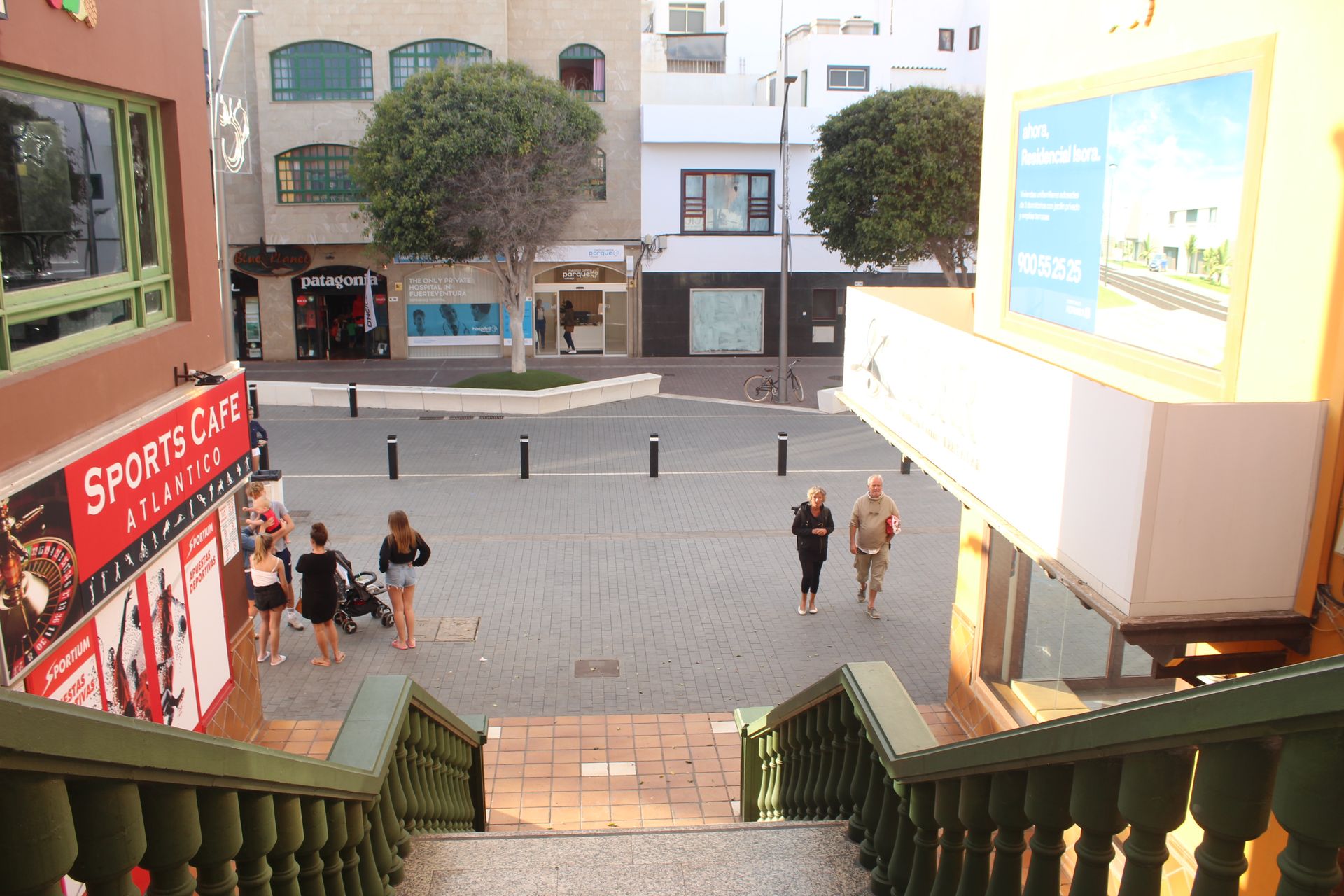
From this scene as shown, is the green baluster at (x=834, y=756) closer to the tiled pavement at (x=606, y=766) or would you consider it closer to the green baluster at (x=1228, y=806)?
the green baluster at (x=1228, y=806)

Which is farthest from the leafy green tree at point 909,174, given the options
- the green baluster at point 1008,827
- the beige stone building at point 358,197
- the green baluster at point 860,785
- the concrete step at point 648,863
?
the green baluster at point 1008,827

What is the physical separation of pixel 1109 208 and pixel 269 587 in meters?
7.73

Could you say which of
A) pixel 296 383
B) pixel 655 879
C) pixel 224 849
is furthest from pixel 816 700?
pixel 296 383

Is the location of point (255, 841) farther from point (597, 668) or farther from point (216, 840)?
point (597, 668)

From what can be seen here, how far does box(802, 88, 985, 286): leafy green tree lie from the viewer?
2669cm

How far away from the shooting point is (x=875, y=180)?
27234 mm

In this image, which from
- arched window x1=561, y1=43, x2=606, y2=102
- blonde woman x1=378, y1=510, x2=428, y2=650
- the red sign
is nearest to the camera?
the red sign

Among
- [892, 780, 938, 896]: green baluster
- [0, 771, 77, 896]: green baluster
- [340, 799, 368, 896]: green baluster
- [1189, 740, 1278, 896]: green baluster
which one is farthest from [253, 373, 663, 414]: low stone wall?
[1189, 740, 1278, 896]: green baluster

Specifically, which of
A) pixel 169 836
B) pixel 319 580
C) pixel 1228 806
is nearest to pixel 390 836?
pixel 169 836

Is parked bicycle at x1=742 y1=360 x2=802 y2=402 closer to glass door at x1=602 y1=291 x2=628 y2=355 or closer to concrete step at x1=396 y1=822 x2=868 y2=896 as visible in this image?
glass door at x1=602 y1=291 x2=628 y2=355

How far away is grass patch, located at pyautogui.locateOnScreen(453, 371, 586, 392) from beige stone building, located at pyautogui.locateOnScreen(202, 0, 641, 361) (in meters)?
4.79

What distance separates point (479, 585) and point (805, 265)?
23146 mm

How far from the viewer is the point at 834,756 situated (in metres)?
4.91

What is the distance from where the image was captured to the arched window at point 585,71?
108 ft
